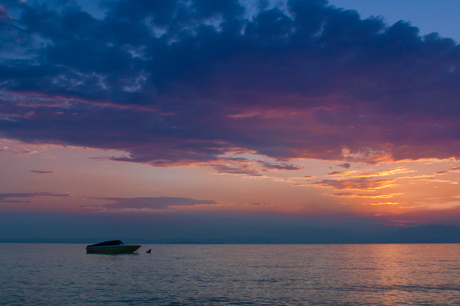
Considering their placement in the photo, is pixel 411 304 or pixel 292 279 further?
pixel 292 279

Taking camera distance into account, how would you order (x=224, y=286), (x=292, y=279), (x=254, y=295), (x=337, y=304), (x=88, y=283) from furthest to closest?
(x=292, y=279)
(x=88, y=283)
(x=224, y=286)
(x=254, y=295)
(x=337, y=304)

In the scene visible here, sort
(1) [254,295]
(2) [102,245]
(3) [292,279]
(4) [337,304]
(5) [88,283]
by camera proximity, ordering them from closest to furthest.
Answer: (4) [337,304], (1) [254,295], (5) [88,283], (3) [292,279], (2) [102,245]

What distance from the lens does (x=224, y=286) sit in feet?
193

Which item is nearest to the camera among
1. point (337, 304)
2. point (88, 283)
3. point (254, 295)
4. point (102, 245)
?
point (337, 304)

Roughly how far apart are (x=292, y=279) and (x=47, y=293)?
40335 millimetres

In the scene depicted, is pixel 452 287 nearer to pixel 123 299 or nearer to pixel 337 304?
pixel 337 304

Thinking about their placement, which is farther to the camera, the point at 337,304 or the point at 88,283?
the point at 88,283

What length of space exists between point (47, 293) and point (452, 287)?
6152 centimetres

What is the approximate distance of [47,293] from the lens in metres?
51.6

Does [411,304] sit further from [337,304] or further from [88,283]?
[88,283]

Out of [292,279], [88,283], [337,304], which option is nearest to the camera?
[337,304]

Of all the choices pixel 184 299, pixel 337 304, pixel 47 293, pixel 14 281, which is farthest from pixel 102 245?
pixel 337 304

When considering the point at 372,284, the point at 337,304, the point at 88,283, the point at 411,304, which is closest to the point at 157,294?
the point at 88,283

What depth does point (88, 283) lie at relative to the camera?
62.8 metres
